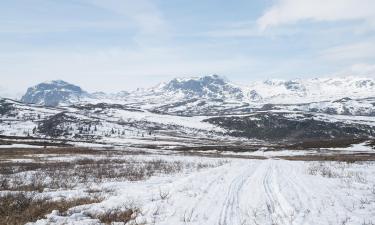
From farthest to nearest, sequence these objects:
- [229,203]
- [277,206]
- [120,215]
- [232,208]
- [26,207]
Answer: [229,203] < [277,206] < [232,208] < [26,207] < [120,215]

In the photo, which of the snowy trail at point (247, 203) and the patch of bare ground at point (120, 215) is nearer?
the patch of bare ground at point (120, 215)

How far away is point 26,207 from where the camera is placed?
14.2 m

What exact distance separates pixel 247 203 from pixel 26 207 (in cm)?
841

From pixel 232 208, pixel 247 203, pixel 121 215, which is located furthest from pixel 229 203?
pixel 121 215

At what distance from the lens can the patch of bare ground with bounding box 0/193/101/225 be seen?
479 inches

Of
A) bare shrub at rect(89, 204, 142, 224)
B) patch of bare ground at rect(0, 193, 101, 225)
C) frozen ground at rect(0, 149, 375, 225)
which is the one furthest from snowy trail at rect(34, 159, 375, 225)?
patch of bare ground at rect(0, 193, 101, 225)

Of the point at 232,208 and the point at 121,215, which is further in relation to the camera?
the point at 232,208

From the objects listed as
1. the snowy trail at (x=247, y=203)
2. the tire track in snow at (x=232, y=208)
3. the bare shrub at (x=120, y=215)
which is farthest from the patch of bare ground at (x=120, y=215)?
the tire track in snow at (x=232, y=208)

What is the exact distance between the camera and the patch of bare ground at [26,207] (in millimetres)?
12172

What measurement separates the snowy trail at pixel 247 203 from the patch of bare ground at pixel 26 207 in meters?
1.05

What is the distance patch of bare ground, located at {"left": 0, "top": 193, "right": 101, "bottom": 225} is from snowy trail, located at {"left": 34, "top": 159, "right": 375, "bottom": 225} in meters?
1.05

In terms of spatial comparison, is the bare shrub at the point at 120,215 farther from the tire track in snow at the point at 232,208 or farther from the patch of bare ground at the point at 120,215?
the tire track in snow at the point at 232,208

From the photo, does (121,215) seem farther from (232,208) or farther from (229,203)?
(229,203)

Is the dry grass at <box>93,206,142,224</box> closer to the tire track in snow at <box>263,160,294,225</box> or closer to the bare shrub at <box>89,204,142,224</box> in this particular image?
the bare shrub at <box>89,204,142,224</box>
